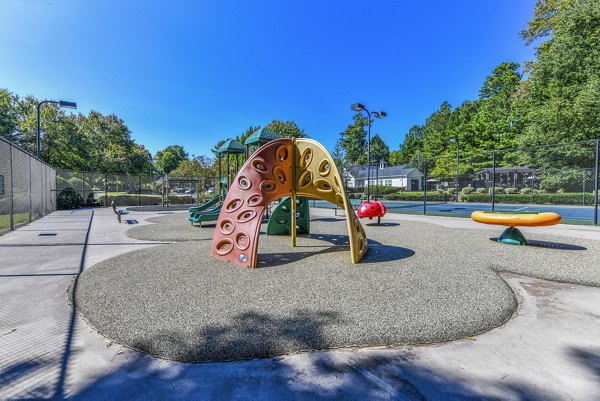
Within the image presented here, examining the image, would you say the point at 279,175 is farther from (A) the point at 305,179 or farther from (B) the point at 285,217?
(B) the point at 285,217

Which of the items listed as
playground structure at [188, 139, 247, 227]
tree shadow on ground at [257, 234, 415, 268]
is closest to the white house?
playground structure at [188, 139, 247, 227]

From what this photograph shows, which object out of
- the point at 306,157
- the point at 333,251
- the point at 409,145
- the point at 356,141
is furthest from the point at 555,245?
the point at 409,145

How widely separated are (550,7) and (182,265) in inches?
1435

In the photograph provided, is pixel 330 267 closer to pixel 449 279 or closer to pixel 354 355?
pixel 449 279

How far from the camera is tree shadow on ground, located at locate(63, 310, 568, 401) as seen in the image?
2.02 meters

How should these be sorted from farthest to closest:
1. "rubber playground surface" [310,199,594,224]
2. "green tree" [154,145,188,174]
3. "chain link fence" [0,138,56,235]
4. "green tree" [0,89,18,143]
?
1. "green tree" [154,145,188,174]
2. "green tree" [0,89,18,143]
3. "rubber playground surface" [310,199,594,224]
4. "chain link fence" [0,138,56,235]

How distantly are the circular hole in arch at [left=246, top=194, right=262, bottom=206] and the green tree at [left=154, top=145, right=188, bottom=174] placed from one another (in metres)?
75.0

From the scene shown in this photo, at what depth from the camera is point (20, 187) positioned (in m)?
11.2

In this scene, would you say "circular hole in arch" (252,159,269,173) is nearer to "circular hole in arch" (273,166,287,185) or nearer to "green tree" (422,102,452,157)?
"circular hole in arch" (273,166,287,185)

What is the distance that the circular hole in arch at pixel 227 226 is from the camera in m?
5.80

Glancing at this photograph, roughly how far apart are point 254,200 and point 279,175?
2.81 feet

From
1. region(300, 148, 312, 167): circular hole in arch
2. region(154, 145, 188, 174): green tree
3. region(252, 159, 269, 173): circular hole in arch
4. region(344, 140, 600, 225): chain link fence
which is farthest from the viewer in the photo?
region(154, 145, 188, 174): green tree

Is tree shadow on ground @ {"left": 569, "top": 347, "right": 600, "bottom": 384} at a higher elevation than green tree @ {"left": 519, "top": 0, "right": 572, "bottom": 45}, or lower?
lower

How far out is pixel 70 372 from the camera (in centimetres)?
227
